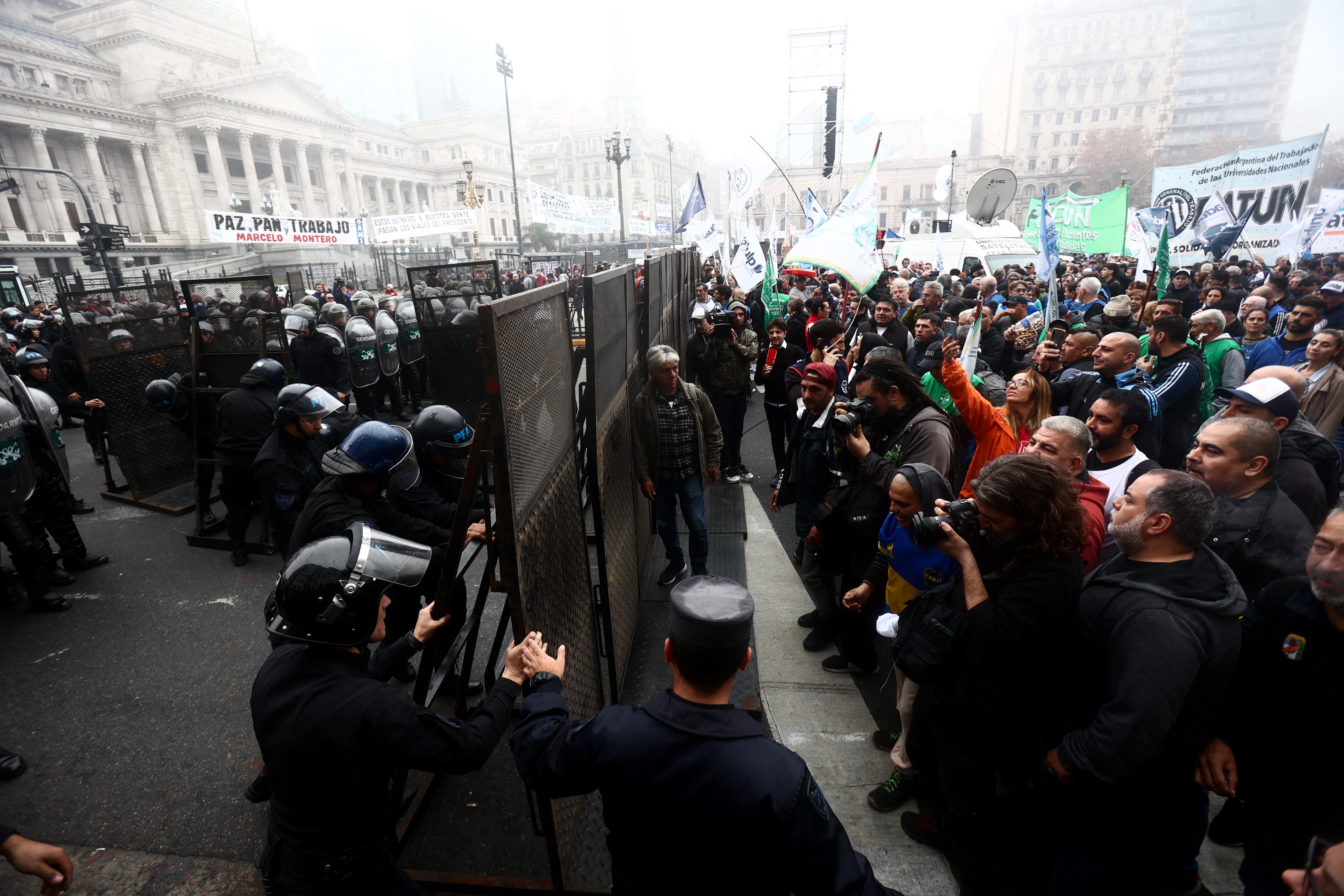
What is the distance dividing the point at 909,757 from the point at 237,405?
18.1 feet

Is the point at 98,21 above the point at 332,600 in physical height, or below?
above

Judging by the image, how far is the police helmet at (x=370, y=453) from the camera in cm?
296

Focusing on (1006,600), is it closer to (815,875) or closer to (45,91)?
(815,875)

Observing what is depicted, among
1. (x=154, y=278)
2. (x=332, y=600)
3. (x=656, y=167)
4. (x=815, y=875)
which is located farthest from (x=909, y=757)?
(x=656, y=167)

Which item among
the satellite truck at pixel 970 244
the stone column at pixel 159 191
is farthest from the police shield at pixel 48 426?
the stone column at pixel 159 191

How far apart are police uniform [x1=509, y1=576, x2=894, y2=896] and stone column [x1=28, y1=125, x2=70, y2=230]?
63099mm

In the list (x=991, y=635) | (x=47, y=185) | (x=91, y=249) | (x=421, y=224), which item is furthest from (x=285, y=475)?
(x=47, y=185)

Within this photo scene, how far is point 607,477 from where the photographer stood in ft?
12.3

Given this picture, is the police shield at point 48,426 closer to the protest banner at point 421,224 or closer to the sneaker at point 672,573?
the sneaker at point 672,573

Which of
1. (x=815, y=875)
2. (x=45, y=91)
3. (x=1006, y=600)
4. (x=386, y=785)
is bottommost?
(x=386, y=785)

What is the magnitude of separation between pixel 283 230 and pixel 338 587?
23752 mm

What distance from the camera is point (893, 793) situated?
2920mm

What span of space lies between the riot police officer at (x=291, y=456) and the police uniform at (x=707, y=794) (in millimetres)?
3274

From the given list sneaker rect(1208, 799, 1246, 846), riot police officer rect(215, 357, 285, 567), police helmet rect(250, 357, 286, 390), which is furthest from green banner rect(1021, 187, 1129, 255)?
riot police officer rect(215, 357, 285, 567)
